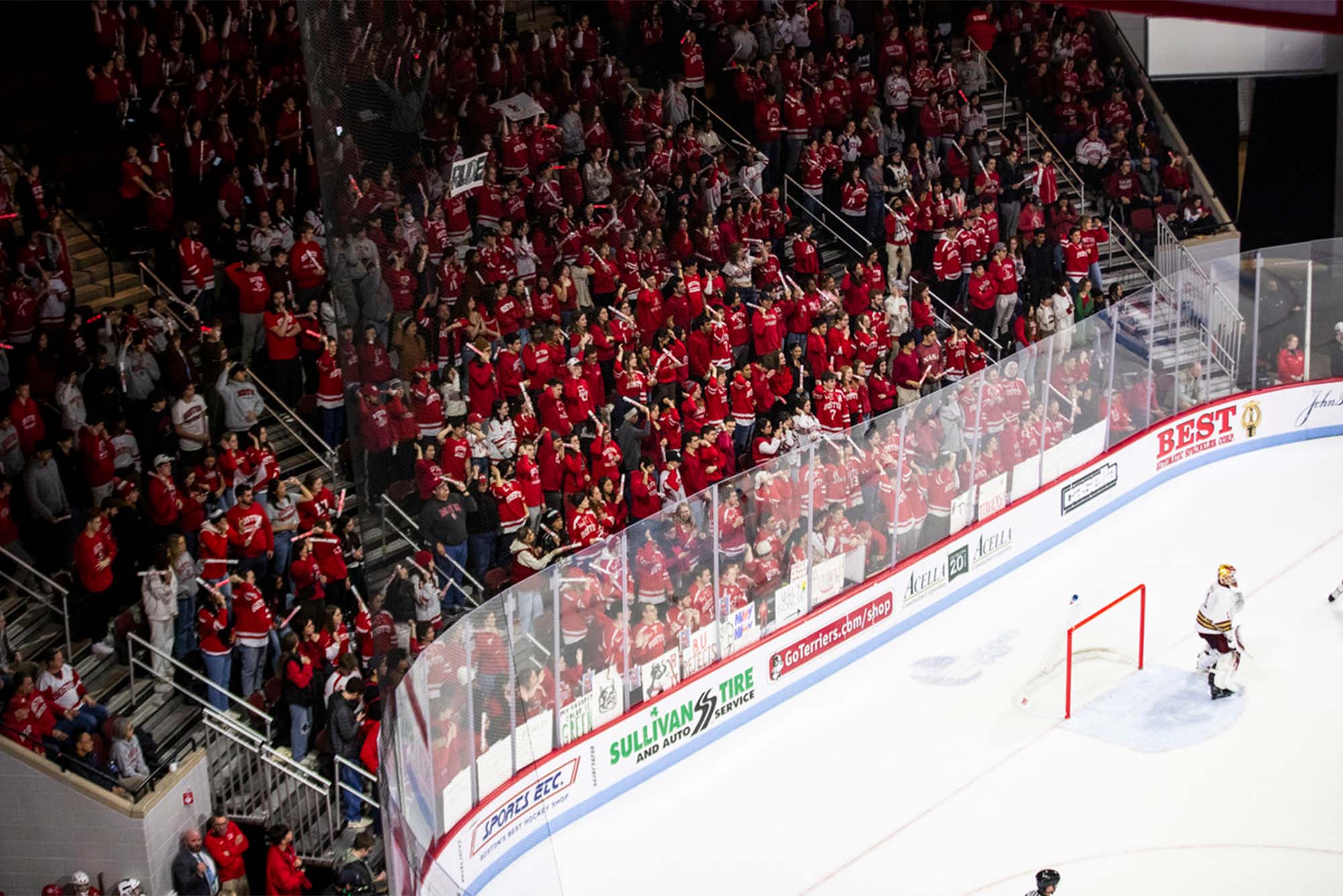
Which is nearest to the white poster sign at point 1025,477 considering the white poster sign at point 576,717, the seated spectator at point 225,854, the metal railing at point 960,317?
the metal railing at point 960,317

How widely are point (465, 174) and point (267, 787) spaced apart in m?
4.77

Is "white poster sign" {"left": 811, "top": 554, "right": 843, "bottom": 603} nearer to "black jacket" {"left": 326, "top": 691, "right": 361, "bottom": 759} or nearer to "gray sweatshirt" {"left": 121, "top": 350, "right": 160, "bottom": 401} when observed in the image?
"black jacket" {"left": 326, "top": 691, "right": 361, "bottom": 759}

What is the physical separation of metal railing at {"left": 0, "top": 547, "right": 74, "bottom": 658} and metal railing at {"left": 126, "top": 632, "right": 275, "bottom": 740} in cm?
43

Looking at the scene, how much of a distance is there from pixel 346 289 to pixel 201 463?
4688 mm

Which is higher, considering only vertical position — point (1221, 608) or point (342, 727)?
point (1221, 608)

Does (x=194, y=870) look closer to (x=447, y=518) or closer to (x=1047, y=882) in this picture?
(x=447, y=518)

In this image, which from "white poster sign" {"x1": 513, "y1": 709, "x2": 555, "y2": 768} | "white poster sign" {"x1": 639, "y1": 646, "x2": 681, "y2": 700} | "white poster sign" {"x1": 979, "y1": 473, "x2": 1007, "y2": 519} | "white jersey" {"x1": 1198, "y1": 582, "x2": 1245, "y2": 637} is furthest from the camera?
"white poster sign" {"x1": 979, "y1": 473, "x2": 1007, "y2": 519}

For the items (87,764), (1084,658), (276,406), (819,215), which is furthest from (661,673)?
(819,215)

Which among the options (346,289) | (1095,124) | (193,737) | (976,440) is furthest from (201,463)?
(1095,124)

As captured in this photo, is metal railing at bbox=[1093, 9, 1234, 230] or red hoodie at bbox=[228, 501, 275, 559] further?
metal railing at bbox=[1093, 9, 1234, 230]

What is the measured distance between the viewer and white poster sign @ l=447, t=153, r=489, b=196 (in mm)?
10805

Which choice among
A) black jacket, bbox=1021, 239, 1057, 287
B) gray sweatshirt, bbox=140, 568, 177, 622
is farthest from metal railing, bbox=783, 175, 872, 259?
gray sweatshirt, bbox=140, 568, 177, 622

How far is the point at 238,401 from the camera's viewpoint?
13.4 meters

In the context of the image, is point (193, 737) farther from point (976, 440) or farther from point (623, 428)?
point (976, 440)
